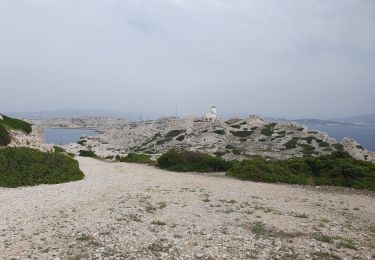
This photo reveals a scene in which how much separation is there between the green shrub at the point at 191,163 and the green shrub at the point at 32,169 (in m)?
8.12

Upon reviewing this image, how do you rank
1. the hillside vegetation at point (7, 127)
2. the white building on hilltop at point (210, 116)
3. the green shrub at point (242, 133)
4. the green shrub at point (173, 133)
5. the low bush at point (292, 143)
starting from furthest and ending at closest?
the white building on hilltop at point (210, 116) → the green shrub at point (173, 133) → the green shrub at point (242, 133) → the low bush at point (292, 143) → the hillside vegetation at point (7, 127)

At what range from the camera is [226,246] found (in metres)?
11.1

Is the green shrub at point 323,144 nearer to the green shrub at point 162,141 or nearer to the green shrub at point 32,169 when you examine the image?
the green shrub at point 162,141

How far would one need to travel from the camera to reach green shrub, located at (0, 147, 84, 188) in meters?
21.4

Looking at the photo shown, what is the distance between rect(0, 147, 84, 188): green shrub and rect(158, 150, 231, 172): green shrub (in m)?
8.12

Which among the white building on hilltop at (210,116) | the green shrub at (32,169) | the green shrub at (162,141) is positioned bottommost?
the green shrub at (162,141)

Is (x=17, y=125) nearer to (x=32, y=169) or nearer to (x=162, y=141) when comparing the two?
(x=32, y=169)

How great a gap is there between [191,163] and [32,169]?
40.5ft

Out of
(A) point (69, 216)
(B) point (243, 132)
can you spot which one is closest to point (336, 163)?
(A) point (69, 216)

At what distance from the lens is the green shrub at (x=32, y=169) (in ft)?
70.2

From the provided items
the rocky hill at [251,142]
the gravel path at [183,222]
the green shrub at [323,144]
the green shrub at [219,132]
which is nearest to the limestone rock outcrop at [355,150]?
the rocky hill at [251,142]

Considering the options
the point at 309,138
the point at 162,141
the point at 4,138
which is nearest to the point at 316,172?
the point at 4,138

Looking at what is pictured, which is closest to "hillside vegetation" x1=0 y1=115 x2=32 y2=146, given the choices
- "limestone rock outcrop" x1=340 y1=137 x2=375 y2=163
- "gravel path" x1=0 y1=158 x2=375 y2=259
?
"gravel path" x1=0 y1=158 x2=375 y2=259

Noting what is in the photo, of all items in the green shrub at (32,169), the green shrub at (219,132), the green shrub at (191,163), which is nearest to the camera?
the green shrub at (32,169)
